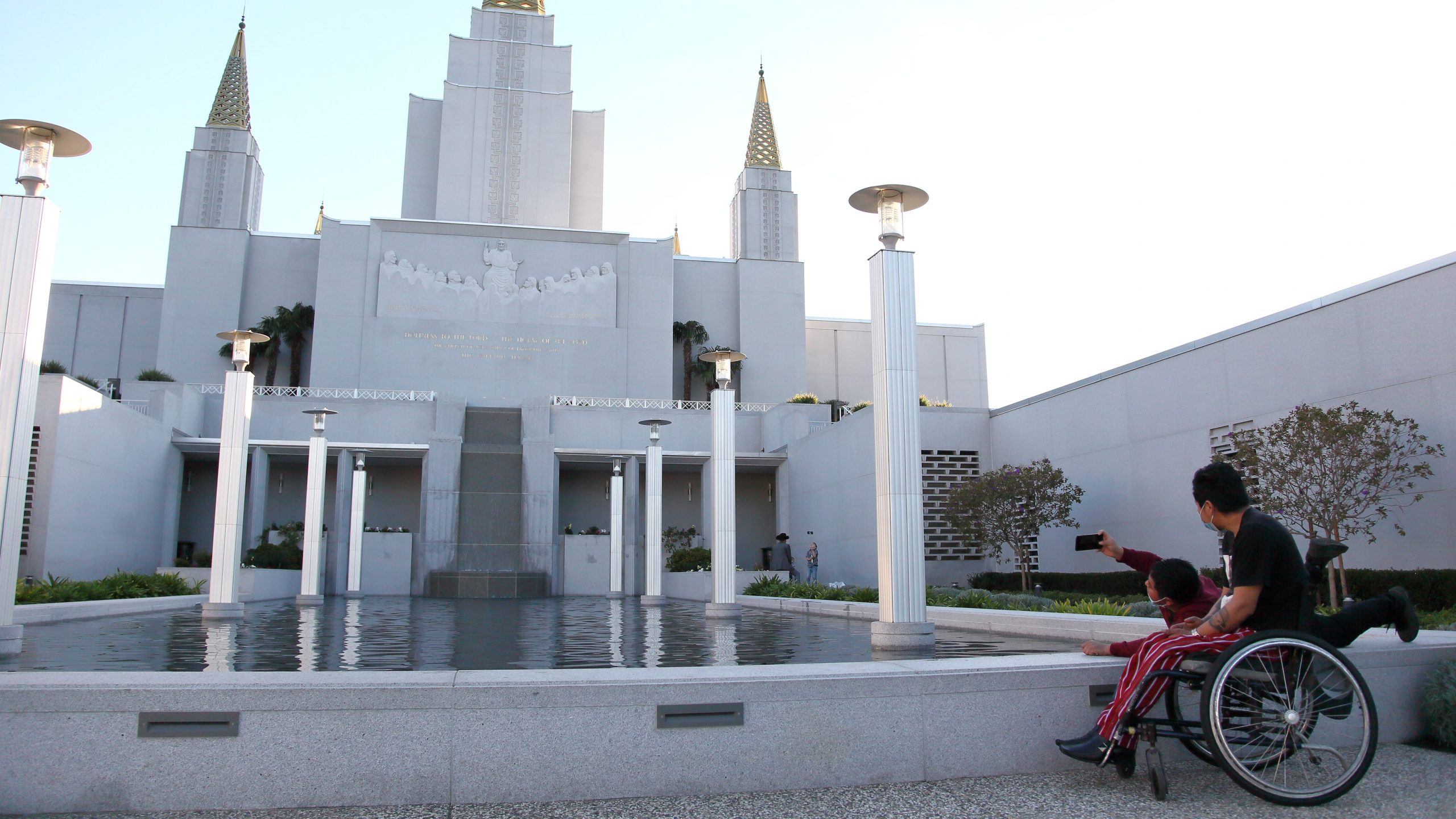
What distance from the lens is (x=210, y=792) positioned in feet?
13.2

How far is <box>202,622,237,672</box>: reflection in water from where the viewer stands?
24.4 ft

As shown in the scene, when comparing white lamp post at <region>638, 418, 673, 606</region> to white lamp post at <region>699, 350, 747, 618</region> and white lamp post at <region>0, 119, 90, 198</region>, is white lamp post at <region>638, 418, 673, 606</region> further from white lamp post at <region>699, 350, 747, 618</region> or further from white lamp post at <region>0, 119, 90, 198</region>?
white lamp post at <region>0, 119, 90, 198</region>

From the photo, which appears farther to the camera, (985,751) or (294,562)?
(294,562)

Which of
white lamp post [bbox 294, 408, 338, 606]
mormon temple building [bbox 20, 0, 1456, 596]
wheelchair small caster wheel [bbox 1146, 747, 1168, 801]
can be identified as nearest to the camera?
wheelchair small caster wheel [bbox 1146, 747, 1168, 801]

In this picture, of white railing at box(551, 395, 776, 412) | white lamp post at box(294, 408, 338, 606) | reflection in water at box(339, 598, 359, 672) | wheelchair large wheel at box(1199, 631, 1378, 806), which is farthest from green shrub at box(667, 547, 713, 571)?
wheelchair large wheel at box(1199, 631, 1378, 806)

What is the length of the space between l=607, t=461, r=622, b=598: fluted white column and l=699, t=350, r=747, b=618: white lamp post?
726 cm

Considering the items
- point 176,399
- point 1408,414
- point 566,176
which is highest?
point 566,176

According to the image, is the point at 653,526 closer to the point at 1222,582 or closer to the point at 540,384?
the point at 1222,582

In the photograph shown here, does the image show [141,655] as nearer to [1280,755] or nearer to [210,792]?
[210,792]

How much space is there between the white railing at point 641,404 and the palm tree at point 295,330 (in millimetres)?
10624

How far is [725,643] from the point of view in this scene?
9.81m

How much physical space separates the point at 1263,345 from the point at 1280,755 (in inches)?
492

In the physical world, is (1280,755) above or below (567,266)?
below

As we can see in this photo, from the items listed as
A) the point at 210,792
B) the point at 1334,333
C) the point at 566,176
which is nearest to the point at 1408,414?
the point at 1334,333
